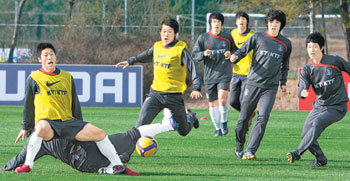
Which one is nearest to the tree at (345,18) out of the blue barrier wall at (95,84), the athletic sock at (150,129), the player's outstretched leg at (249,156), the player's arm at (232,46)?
the blue barrier wall at (95,84)

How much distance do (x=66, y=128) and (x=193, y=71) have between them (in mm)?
2536

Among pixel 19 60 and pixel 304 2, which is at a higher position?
pixel 304 2

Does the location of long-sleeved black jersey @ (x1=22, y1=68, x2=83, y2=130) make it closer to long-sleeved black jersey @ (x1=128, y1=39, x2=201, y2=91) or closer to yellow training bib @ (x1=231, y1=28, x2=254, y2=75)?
long-sleeved black jersey @ (x1=128, y1=39, x2=201, y2=91)

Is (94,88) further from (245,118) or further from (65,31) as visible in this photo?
(245,118)

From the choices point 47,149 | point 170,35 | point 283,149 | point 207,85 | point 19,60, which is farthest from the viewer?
point 19,60

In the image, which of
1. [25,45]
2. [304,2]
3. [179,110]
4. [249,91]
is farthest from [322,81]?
[25,45]

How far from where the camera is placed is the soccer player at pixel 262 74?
9.53 meters

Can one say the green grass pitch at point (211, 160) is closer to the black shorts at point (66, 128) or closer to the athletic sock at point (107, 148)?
the athletic sock at point (107, 148)

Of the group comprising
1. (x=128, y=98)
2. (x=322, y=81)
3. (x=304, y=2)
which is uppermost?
(x=304, y=2)

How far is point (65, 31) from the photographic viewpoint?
2553 centimetres

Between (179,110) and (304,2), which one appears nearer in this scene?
(179,110)

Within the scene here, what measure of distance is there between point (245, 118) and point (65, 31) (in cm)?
1673

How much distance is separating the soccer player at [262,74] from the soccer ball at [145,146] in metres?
1.44

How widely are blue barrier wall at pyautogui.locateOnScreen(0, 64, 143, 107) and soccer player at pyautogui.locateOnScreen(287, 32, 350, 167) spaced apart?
11.6m
